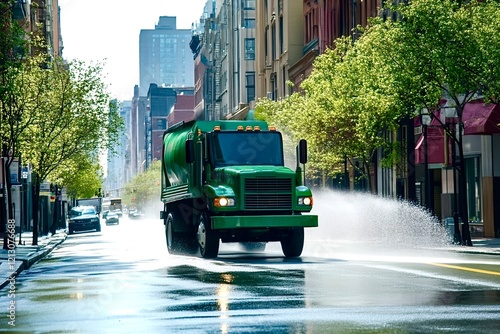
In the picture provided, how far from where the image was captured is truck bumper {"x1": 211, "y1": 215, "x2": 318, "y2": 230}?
1049 inches

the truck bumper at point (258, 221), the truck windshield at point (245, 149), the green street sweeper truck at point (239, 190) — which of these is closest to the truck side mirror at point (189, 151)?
the green street sweeper truck at point (239, 190)

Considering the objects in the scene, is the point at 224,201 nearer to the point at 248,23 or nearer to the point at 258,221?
the point at 258,221

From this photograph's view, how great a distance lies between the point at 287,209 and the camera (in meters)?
27.4

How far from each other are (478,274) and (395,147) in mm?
31330

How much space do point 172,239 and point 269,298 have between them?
17.2 meters

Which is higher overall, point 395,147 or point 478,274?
point 395,147

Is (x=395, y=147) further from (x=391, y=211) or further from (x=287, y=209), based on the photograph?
(x=287, y=209)

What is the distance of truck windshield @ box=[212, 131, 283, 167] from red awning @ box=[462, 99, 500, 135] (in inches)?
516

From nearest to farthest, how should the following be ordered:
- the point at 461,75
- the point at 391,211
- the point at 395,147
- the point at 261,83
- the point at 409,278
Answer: the point at 409,278 → the point at 461,75 → the point at 395,147 → the point at 391,211 → the point at 261,83

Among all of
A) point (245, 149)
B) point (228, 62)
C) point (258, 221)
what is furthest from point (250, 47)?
point (258, 221)

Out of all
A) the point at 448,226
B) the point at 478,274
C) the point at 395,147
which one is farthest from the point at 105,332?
the point at 395,147

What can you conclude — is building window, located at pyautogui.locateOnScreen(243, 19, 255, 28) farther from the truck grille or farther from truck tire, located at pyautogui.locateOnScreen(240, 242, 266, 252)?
the truck grille

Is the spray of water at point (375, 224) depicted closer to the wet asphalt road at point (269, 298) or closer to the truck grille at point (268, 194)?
the truck grille at point (268, 194)

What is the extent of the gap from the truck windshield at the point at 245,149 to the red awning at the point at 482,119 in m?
13.1
